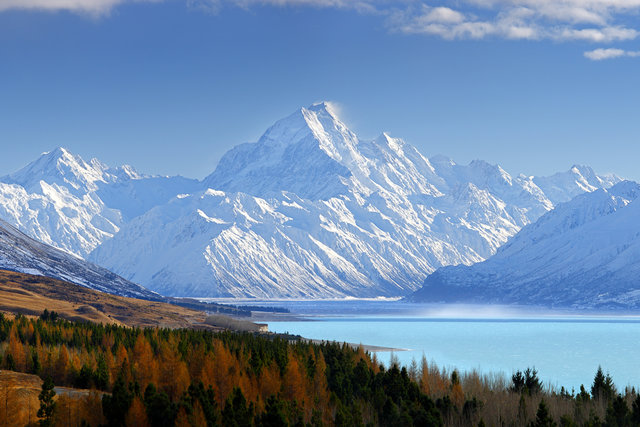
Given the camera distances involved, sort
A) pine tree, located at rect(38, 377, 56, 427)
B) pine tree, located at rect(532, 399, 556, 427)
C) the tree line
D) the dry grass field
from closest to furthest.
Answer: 1. pine tree, located at rect(38, 377, 56, 427)
2. the dry grass field
3. the tree line
4. pine tree, located at rect(532, 399, 556, 427)

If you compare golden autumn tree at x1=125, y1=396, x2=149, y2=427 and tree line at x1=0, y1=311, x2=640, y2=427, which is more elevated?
tree line at x1=0, y1=311, x2=640, y2=427

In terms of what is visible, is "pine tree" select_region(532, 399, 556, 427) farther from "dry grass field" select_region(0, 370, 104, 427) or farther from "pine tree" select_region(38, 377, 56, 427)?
"pine tree" select_region(38, 377, 56, 427)

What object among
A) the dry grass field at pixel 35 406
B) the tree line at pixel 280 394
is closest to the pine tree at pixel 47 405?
the tree line at pixel 280 394

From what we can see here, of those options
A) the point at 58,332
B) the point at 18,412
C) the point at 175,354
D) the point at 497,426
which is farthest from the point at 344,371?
the point at 58,332

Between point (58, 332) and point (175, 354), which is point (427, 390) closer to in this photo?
point (175, 354)

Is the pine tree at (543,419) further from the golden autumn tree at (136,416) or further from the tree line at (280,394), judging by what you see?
the golden autumn tree at (136,416)

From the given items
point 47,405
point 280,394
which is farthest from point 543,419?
point 47,405

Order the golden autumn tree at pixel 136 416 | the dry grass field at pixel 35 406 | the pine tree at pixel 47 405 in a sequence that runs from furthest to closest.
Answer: the dry grass field at pixel 35 406, the golden autumn tree at pixel 136 416, the pine tree at pixel 47 405

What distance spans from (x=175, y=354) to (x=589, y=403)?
46.6 meters

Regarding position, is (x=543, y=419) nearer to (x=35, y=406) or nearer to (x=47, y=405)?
(x=47, y=405)

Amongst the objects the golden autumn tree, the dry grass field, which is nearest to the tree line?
the golden autumn tree

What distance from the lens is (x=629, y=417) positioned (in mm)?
80000

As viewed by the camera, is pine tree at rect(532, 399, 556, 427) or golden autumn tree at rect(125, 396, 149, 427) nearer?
golden autumn tree at rect(125, 396, 149, 427)

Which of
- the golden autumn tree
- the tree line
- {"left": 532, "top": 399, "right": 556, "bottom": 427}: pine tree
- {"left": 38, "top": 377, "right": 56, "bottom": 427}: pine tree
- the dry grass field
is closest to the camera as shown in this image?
{"left": 38, "top": 377, "right": 56, "bottom": 427}: pine tree
